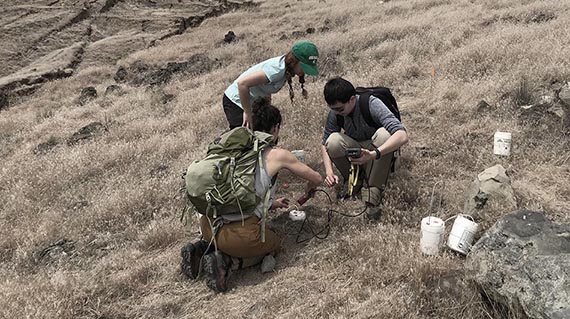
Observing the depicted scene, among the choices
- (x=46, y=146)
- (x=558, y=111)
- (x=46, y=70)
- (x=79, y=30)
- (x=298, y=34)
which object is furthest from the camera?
(x=79, y=30)

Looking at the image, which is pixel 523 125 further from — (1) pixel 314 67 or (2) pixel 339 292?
(2) pixel 339 292

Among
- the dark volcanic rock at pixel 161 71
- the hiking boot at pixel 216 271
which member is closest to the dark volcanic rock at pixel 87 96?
the dark volcanic rock at pixel 161 71

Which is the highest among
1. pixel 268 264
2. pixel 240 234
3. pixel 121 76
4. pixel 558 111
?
pixel 558 111

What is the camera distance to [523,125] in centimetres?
542

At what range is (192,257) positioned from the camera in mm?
3861

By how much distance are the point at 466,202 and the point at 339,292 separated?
1387 millimetres

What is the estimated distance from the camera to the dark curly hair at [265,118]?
4.16m

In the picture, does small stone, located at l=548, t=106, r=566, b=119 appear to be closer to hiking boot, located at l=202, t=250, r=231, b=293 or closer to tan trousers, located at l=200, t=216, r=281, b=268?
tan trousers, located at l=200, t=216, r=281, b=268

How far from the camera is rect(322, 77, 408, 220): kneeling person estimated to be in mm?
4086

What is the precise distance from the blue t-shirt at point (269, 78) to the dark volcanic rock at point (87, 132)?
477 centimetres

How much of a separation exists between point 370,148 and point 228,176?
1573mm

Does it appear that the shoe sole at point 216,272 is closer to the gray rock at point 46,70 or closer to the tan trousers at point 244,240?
the tan trousers at point 244,240

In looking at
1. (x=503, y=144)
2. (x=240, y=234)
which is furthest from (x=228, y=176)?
(x=503, y=144)

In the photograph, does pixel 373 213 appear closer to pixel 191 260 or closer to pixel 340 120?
pixel 340 120
